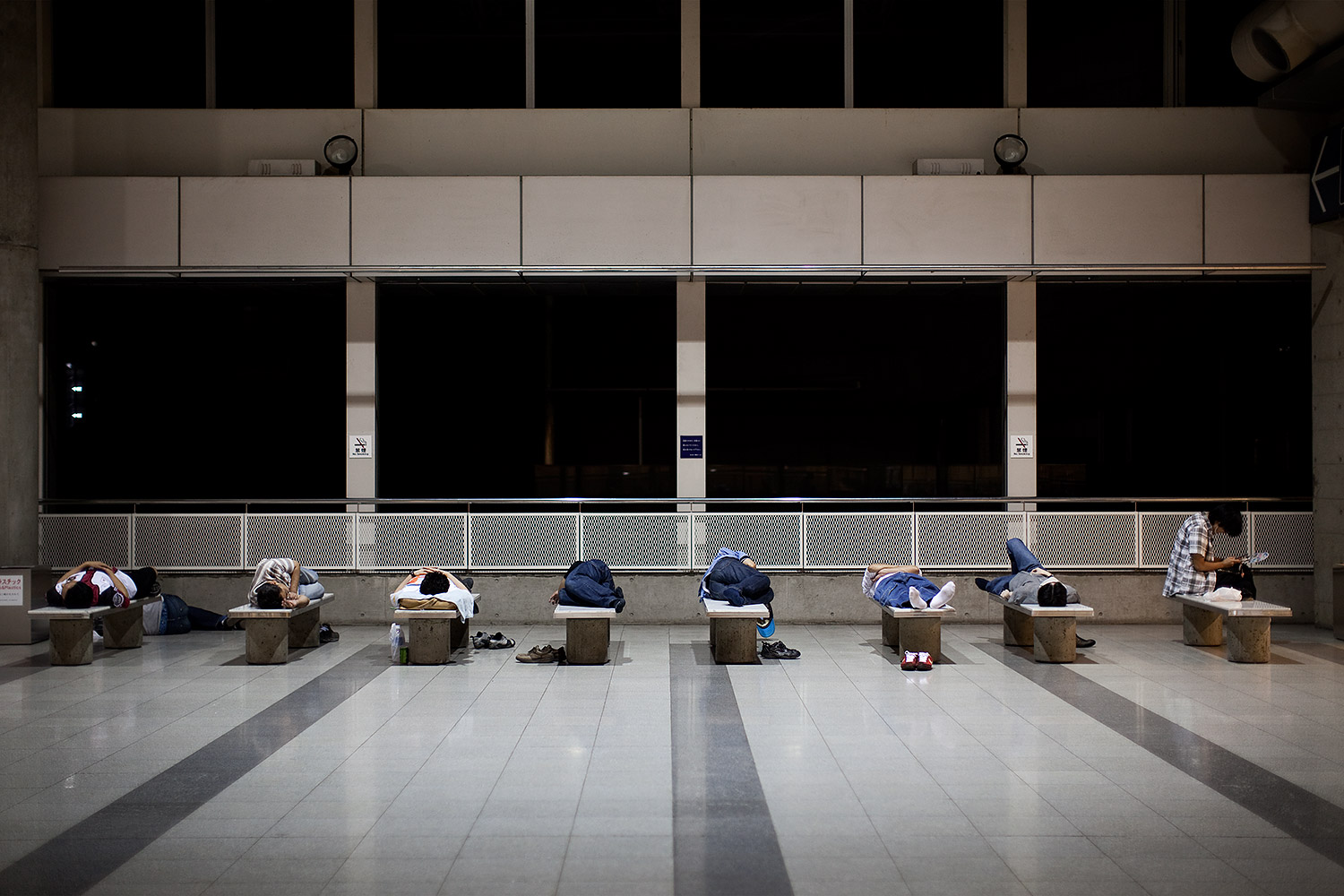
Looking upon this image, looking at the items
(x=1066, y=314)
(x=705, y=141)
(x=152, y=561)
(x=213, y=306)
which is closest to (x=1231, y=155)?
(x=705, y=141)

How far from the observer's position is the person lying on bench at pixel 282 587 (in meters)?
8.99

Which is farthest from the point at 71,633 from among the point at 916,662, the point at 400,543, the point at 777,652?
the point at 916,662

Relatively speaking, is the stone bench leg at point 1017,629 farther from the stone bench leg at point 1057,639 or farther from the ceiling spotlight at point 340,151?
the ceiling spotlight at point 340,151

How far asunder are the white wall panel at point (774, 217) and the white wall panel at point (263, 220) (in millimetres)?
4661

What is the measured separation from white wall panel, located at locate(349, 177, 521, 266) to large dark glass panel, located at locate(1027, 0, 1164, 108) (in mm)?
8762

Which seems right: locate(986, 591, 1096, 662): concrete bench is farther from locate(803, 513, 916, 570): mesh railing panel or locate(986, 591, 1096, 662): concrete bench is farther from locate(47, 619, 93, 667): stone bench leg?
locate(47, 619, 93, 667): stone bench leg

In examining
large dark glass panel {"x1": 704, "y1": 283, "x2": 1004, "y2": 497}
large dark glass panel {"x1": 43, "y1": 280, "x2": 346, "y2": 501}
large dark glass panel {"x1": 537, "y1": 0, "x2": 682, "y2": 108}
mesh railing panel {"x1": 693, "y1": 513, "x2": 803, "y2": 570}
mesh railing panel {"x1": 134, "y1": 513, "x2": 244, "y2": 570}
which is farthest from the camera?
large dark glass panel {"x1": 704, "y1": 283, "x2": 1004, "y2": 497}

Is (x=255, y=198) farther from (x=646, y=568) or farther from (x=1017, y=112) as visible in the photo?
(x=1017, y=112)

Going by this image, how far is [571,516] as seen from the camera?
1134cm

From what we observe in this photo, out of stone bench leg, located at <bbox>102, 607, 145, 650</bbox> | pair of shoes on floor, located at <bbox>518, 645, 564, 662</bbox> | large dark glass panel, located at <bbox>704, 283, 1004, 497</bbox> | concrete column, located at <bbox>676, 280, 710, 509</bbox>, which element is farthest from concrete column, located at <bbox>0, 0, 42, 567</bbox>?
large dark glass panel, located at <bbox>704, 283, 1004, 497</bbox>

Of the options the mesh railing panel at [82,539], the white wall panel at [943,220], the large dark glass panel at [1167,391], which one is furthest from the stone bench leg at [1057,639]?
the large dark glass panel at [1167,391]

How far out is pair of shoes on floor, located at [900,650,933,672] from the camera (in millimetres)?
8742

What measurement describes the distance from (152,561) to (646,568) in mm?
6083

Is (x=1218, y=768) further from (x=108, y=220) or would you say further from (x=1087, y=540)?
(x=108, y=220)
